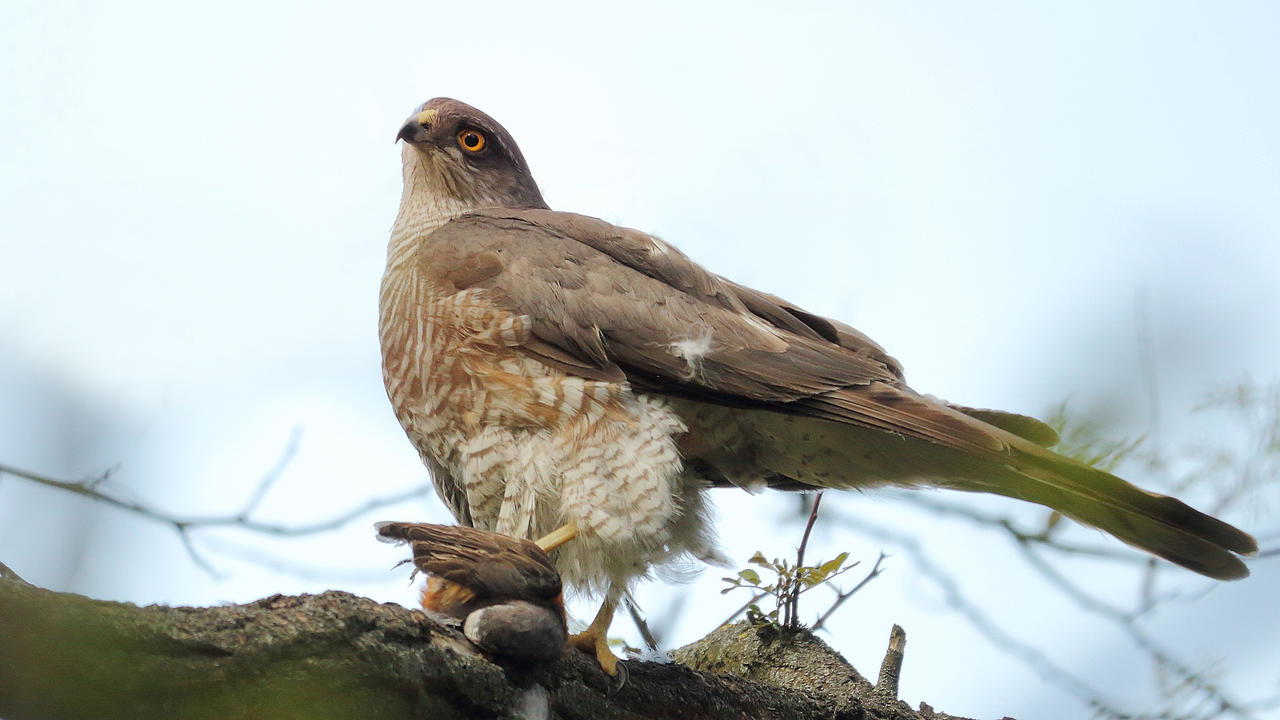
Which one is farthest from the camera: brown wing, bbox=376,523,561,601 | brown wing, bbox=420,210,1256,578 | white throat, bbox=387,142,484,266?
white throat, bbox=387,142,484,266

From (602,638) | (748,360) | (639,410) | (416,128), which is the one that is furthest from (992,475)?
(416,128)

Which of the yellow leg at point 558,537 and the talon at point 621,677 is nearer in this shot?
the talon at point 621,677

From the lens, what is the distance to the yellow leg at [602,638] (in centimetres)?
326

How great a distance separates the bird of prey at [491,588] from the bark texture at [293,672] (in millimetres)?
65

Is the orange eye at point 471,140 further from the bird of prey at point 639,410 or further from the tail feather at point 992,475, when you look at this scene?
the tail feather at point 992,475

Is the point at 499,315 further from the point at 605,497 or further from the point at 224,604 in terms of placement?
the point at 224,604

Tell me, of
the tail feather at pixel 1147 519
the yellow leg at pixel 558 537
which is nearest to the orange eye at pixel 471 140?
the yellow leg at pixel 558 537

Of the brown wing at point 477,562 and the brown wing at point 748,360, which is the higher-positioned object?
the brown wing at point 748,360

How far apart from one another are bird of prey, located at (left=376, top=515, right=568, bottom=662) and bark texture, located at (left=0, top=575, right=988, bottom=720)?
0.07 meters

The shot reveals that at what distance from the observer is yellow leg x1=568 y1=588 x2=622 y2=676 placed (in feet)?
10.7

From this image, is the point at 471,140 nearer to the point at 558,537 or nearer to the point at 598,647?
the point at 558,537

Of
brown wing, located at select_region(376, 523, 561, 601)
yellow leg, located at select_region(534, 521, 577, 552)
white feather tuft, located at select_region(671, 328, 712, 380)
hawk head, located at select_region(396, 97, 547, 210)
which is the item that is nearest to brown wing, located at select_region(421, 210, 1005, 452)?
white feather tuft, located at select_region(671, 328, 712, 380)

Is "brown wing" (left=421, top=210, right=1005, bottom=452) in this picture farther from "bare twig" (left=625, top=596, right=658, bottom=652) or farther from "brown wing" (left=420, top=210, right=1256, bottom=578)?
Answer: "bare twig" (left=625, top=596, right=658, bottom=652)

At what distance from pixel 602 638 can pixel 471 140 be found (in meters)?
2.46
